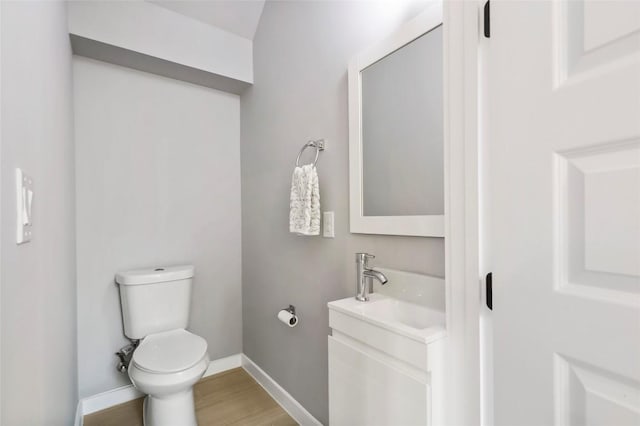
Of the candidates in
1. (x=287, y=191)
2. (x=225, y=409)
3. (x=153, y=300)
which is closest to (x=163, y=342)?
(x=153, y=300)

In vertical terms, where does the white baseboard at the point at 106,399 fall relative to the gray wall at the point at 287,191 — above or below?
below

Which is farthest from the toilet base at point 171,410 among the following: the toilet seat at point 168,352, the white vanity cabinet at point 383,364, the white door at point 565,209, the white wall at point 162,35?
the white wall at point 162,35

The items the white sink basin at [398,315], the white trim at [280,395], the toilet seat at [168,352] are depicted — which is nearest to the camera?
the white sink basin at [398,315]

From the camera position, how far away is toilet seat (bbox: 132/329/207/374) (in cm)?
149

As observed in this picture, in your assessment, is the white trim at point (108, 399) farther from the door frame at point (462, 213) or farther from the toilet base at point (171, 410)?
the door frame at point (462, 213)

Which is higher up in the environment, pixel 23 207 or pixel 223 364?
pixel 23 207

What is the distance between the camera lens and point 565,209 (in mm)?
655

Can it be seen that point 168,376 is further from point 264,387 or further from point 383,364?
point 383,364

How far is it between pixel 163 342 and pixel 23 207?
4.68ft

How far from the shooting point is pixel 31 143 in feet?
2.31

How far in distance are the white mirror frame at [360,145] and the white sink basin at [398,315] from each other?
0.88ft

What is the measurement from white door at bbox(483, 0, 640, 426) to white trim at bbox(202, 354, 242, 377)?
6.61 feet

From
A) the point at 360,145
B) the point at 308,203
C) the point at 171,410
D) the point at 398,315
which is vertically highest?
the point at 360,145

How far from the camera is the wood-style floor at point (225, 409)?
179cm
